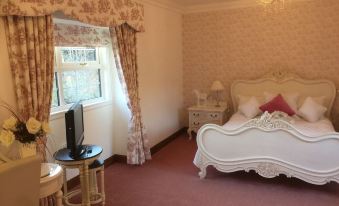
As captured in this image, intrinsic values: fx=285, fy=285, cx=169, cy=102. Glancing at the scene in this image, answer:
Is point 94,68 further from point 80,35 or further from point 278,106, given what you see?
point 278,106

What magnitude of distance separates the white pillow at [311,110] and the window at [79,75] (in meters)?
2.98

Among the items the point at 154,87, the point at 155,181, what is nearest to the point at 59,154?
the point at 155,181

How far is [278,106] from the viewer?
4.42 metres

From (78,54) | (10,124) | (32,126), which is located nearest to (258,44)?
(78,54)

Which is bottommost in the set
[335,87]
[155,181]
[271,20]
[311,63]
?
[155,181]

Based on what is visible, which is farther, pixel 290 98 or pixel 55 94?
pixel 290 98

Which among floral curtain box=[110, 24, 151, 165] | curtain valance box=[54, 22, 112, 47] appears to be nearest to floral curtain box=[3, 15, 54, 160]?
curtain valance box=[54, 22, 112, 47]

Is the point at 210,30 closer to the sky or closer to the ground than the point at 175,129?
closer to the sky

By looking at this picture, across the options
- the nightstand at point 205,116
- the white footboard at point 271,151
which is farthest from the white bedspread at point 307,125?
the nightstand at point 205,116

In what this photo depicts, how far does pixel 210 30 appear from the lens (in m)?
5.39

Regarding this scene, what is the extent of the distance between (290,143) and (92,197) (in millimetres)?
2260

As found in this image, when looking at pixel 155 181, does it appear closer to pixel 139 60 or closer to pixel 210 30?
pixel 139 60

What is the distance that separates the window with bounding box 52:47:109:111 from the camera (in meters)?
3.28

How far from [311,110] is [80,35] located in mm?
3402
